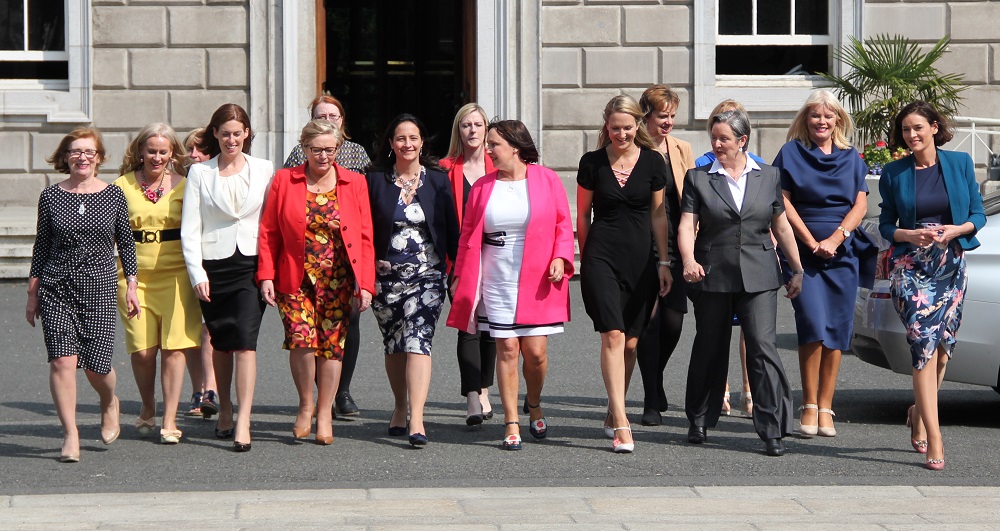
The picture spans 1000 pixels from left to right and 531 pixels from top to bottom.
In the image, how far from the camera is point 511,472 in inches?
281

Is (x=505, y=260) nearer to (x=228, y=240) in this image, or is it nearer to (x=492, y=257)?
(x=492, y=257)

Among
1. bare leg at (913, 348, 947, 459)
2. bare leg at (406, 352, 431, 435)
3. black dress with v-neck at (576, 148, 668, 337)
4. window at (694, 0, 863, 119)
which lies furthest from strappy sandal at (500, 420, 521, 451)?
window at (694, 0, 863, 119)

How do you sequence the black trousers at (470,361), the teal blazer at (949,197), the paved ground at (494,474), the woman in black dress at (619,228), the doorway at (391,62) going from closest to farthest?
1. the paved ground at (494,474)
2. the teal blazer at (949,197)
3. the woman in black dress at (619,228)
4. the black trousers at (470,361)
5. the doorway at (391,62)

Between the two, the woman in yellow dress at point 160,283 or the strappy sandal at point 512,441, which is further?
the woman in yellow dress at point 160,283

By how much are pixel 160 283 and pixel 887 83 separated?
9823 millimetres

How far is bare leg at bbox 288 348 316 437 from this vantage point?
7840mm

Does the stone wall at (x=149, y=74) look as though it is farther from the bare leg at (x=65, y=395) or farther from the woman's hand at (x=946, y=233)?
the woman's hand at (x=946, y=233)

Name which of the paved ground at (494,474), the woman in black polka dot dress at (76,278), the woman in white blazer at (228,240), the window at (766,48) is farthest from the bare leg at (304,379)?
the window at (766,48)

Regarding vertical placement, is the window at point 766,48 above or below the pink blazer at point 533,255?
above

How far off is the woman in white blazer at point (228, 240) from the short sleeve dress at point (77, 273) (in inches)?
16.9

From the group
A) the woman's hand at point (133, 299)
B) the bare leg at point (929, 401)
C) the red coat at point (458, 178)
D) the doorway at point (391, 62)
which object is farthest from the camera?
the doorway at point (391, 62)

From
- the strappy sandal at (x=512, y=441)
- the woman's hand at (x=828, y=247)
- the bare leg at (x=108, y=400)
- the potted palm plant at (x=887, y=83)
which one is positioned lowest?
the strappy sandal at (x=512, y=441)

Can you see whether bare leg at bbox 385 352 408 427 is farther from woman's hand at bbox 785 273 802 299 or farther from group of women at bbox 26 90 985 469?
woman's hand at bbox 785 273 802 299

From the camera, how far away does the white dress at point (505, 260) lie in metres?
7.70
